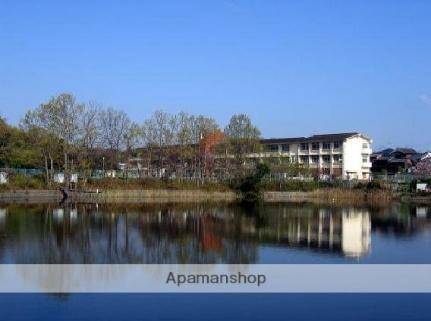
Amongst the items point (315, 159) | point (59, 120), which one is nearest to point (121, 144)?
point (59, 120)

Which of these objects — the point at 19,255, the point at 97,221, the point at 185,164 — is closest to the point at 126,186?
the point at 185,164

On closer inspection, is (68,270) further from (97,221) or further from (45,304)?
(97,221)

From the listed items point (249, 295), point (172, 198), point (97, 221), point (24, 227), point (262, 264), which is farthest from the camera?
point (172, 198)

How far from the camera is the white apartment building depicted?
62906 mm

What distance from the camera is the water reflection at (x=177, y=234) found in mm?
14742

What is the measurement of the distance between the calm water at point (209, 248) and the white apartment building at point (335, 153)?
3047 cm

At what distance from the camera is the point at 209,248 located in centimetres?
1614

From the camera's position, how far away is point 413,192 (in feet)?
155

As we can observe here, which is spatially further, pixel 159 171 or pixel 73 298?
pixel 159 171

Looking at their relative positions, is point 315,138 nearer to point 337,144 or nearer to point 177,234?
point 337,144

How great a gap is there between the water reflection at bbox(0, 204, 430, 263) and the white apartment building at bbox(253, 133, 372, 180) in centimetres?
3337

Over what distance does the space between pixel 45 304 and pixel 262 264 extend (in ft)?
18.9

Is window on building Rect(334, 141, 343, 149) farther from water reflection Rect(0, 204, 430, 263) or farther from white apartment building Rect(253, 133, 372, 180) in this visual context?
water reflection Rect(0, 204, 430, 263)

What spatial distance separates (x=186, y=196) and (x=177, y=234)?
2347 centimetres
